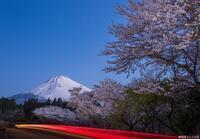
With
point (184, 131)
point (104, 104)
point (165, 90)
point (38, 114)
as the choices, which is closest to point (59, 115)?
point (38, 114)

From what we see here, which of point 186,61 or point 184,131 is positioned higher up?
point 186,61

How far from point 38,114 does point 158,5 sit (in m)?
122

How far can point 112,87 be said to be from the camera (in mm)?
73812

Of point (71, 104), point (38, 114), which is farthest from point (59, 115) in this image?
point (71, 104)

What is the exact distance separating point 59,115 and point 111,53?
359ft

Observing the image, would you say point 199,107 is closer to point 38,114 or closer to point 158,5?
point 158,5

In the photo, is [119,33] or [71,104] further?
[71,104]

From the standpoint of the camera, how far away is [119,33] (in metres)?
26.3

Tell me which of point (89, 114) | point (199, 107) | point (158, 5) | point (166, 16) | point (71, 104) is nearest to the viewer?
point (166, 16)

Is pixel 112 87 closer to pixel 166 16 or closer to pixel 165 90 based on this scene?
pixel 165 90

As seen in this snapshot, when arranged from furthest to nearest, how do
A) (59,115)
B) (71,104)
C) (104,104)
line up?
(59,115) → (71,104) → (104,104)

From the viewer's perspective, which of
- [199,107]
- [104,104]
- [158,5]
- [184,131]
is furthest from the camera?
[104,104]

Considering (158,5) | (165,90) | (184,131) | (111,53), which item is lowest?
(184,131)

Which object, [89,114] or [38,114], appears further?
[38,114]
